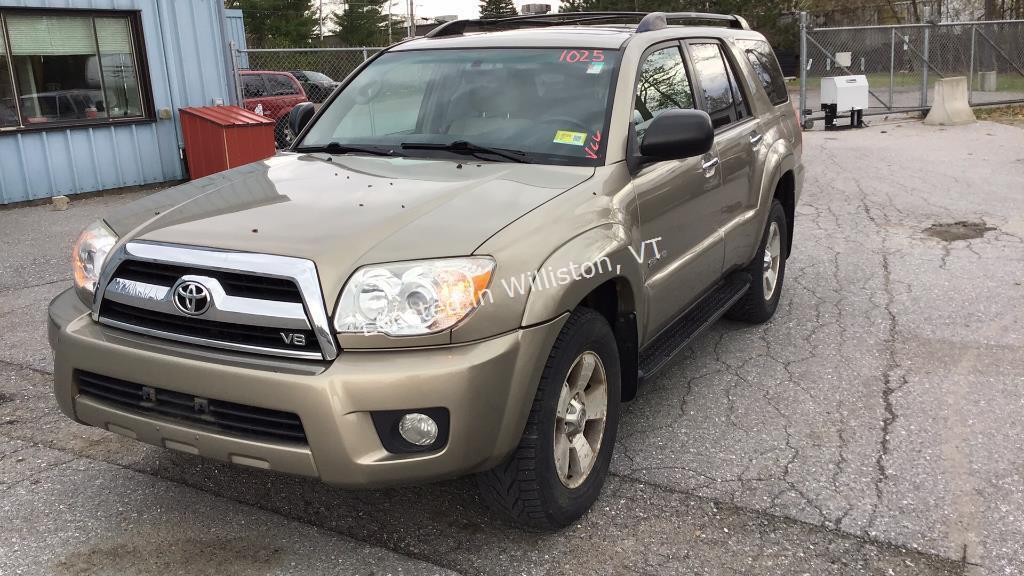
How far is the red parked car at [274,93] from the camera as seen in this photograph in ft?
51.9

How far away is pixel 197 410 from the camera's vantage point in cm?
277

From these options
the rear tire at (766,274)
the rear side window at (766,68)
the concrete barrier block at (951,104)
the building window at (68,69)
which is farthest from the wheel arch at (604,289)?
the concrete barrier block at (951,104)

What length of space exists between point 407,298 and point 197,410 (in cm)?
77

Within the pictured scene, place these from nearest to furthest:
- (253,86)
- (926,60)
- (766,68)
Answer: (766,68) < (253,86) < (926,60)

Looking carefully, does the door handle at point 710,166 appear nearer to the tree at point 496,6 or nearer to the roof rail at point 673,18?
the roof rail at point 673,18

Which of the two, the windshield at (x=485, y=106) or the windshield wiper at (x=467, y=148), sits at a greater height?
the windshield at (x=485, y=106)

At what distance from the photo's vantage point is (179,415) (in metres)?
2.81

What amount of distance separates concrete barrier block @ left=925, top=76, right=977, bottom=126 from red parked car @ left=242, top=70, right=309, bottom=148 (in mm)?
11990

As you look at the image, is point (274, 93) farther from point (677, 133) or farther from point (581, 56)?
point (677, 133)

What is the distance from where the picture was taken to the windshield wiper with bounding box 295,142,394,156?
12.7 ft

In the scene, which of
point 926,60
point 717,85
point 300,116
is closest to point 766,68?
point 717,85

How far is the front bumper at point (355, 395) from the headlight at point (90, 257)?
0.36 m

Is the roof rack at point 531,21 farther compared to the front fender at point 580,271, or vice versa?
the roof rack at point 531,21

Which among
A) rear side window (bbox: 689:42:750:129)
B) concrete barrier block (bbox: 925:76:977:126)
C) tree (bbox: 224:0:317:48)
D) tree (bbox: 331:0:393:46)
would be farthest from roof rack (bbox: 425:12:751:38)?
tree (bbox: 331:0:393:46)
